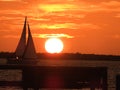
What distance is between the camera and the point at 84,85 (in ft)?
40.3

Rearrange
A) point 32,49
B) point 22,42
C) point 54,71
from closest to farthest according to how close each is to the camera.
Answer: point 54,71 → point 32,49 → point 22,42

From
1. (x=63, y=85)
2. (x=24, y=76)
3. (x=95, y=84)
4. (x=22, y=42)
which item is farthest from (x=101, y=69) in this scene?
(x=22, y=42)

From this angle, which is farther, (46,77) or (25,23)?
(25,23)

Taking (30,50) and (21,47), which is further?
(21,47)

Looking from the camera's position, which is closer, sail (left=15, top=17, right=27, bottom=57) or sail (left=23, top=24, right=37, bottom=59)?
sail (left=23, top=24, right=37, bottom=59)

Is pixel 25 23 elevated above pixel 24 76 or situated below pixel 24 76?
above

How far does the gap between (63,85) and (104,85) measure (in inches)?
44.7

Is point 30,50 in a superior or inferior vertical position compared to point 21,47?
inferior

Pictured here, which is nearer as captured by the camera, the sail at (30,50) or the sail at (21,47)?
the sail at (30,50)

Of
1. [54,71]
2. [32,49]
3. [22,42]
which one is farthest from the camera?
[22,42]

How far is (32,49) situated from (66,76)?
64.5m

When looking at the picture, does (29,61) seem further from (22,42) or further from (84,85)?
(84,85)

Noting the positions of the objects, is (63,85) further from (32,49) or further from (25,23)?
(25,23)

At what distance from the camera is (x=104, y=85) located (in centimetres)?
1208
